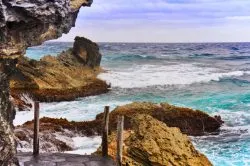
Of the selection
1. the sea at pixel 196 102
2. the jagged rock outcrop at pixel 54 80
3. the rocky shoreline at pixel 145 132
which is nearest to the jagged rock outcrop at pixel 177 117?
the rocky shoreline at pixel 145 132

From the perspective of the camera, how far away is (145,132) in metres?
12.8

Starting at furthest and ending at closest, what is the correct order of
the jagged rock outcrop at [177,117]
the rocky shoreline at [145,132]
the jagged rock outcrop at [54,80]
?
the jagged rock outcrop at [54,80]
the jagged rock outcrop at [177,117]
the rocky shoreline at [145,132]

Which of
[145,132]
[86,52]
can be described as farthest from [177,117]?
[86,52]

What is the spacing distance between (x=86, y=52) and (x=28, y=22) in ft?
113

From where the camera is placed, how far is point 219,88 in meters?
37.8

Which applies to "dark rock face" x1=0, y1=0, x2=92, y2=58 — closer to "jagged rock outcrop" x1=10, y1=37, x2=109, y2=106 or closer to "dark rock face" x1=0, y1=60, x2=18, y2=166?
"dark rock face" x1=0, y1=60, x2=18, y2=166

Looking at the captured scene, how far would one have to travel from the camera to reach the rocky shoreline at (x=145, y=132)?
1241 centimetres

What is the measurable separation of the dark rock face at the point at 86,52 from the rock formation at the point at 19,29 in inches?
1294

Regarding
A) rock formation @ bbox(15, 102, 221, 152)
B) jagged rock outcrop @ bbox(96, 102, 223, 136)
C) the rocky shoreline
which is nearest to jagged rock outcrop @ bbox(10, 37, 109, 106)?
rock formation @ bbox(15, 102, 221, 152)

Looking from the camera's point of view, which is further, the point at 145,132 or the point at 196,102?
the point at 196,102

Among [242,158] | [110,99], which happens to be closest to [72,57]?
[110,99]

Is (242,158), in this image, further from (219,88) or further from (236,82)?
(236,82)

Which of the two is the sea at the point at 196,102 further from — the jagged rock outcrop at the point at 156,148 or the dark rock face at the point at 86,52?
the jagged rock outcrop at the point at 156,148

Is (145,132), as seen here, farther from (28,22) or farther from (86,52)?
(86,52)
